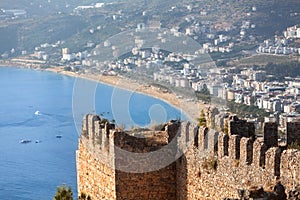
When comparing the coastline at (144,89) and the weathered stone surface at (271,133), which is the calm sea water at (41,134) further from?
the weathered stone surface at (271,133)

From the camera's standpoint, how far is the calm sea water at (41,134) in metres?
35.3

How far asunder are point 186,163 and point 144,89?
38924 millimetres

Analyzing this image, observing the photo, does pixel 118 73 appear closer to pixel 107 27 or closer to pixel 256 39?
pixel 256 39

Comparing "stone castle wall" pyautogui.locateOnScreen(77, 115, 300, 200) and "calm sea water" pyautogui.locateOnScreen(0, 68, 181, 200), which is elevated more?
"stone castle wall" pyautogui.locateOnScreen(77, 115, 300, 200)

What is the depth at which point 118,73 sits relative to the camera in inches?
1961

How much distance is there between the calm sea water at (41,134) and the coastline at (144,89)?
0.51 m

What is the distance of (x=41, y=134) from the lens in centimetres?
4866

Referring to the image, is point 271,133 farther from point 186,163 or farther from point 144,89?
point 144,89

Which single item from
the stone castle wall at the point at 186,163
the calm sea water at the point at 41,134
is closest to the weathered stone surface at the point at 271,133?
the stone castle wall at the point at 186,163

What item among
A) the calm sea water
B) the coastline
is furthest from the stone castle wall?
the calm sea water

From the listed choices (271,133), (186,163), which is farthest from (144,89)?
(271,133)

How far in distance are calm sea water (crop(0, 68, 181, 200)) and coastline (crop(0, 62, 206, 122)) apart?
514 mm

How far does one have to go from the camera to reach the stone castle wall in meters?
6.56

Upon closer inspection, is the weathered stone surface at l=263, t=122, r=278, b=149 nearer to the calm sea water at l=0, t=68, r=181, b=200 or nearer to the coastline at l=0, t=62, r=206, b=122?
the coastline at l=0, t=62, r=206, b=122
